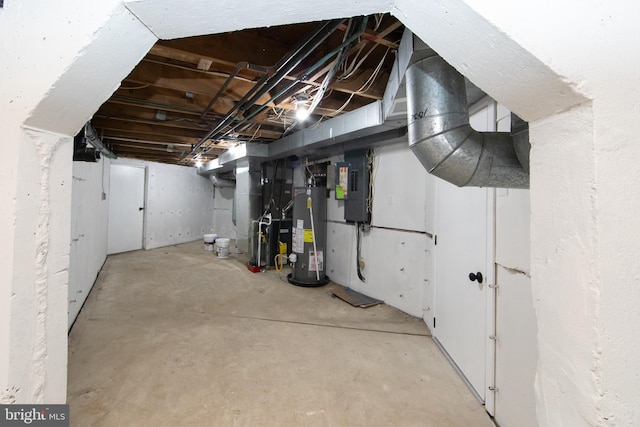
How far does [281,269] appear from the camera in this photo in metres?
4.50

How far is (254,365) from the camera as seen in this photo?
6.41 feet

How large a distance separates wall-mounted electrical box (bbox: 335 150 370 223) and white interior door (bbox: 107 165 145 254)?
4617mm

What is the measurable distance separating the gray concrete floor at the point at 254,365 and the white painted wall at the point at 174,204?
3.12m

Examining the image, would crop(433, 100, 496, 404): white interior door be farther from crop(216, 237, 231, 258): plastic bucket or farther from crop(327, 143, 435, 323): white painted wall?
crop(216, 237, 231, 258): plastic bucket

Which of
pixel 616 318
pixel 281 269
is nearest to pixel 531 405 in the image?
pixel 616 318

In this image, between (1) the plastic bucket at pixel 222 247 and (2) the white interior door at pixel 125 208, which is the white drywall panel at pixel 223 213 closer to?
(2) the white interior door at pixel 125 208

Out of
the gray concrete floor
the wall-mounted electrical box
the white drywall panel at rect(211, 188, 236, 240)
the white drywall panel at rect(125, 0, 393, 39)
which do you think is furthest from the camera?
the white drywall panel at rect(211, 188, 236, 240)

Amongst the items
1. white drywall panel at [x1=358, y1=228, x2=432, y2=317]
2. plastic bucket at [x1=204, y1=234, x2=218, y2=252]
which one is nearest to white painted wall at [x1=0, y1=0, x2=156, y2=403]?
white drywall panel at [x1=358, y1=228, x2=432, y2=317]

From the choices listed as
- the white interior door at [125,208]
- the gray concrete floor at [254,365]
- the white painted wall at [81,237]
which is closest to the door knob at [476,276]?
the gray concrete floor at [254,365]

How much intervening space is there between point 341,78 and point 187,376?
2.33 m

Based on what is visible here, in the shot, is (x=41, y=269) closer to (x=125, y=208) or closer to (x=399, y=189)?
(x=399, y=189)

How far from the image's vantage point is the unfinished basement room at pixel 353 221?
1.70ft

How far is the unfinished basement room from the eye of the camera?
52 cm

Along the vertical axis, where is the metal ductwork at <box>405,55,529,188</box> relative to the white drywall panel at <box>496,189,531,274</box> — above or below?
above
